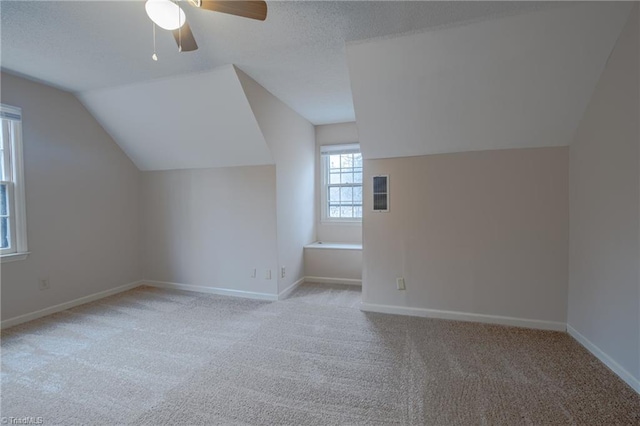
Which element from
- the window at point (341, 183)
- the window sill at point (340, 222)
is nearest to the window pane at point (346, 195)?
the window at point (341, 183)

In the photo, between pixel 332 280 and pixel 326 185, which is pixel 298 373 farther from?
pixel 326 185

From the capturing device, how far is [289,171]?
391 cm

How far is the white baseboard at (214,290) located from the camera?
3629 millimetres

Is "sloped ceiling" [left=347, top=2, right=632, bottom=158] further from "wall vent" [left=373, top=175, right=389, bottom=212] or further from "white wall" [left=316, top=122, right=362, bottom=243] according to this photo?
"white wall" [left=316, top=122, right=362, bottom=243]

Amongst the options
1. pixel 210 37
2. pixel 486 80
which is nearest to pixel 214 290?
pixel 210 37

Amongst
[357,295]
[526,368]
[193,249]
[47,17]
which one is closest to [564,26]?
[526,368]

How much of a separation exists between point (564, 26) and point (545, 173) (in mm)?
1215

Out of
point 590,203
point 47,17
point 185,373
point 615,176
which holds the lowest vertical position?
point 185,373

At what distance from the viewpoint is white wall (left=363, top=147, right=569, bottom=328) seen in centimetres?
266

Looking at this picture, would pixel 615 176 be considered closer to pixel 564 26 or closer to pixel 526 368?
pixel 564 26

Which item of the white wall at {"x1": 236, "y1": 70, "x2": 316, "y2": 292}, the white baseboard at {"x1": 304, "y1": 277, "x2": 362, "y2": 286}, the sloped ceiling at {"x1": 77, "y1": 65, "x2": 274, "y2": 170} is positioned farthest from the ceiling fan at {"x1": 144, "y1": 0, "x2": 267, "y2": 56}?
the white baseboard at {"x1": 304, "y1": 277, "x2": 362, "y2": 286}

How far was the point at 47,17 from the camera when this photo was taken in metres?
1.99

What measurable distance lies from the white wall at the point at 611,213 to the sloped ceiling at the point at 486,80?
0.16 m

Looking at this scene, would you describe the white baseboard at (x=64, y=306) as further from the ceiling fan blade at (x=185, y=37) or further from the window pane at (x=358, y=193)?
the window pane at (x=358, y=193)
